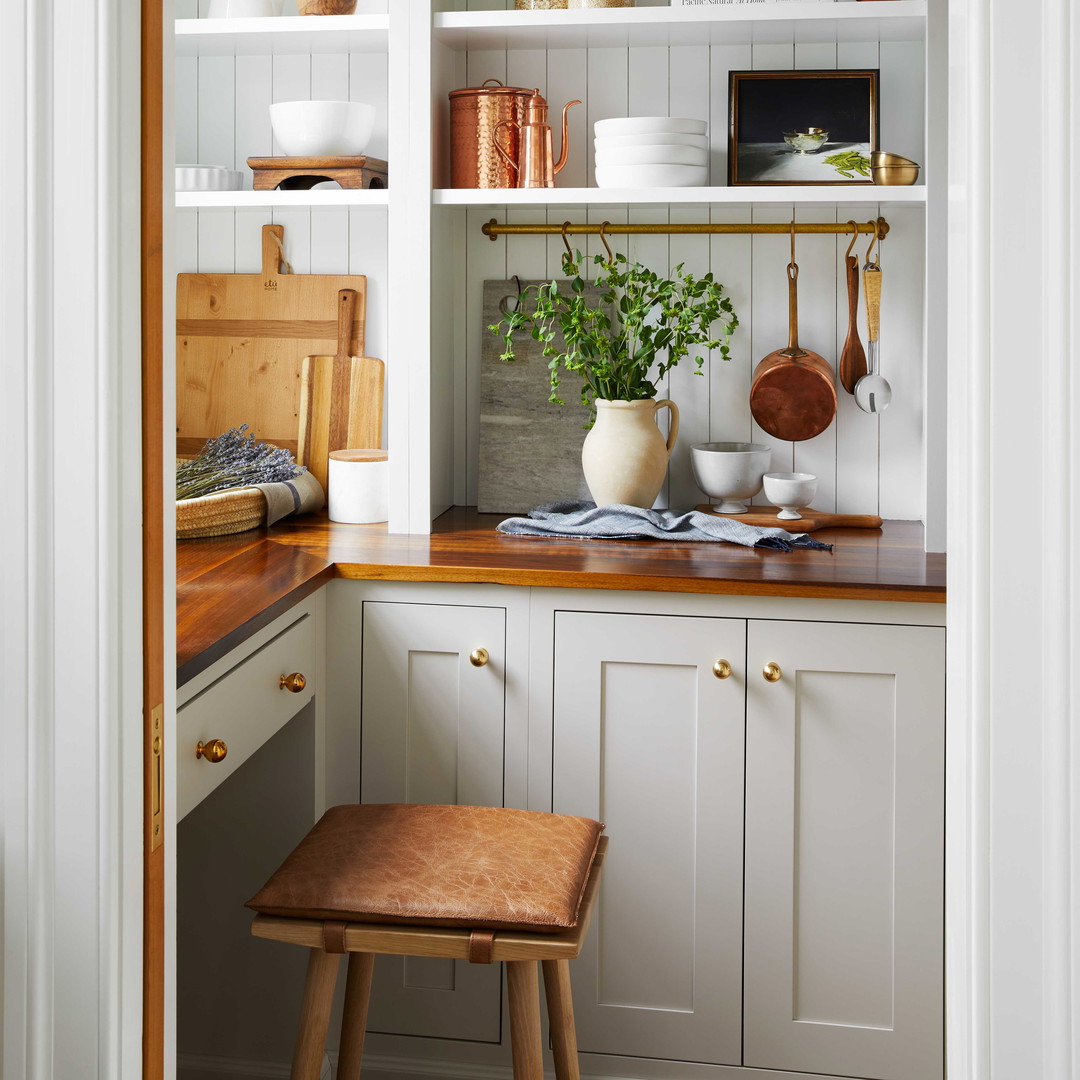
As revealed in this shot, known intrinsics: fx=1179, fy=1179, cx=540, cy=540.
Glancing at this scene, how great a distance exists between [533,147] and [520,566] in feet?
2.96

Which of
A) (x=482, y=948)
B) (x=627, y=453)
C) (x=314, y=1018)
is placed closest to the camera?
(x=482, y=948)

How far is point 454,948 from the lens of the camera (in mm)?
1416

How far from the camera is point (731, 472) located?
96.0 inches

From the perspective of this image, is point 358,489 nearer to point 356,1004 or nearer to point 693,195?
point 693,195

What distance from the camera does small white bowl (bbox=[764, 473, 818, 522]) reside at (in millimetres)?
2422

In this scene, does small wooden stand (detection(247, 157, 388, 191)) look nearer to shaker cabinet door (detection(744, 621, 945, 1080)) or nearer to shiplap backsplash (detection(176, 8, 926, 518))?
shiplap backsplash (detection(176, 8, 926, 518))

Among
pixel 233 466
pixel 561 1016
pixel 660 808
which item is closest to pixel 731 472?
pixel 660 808

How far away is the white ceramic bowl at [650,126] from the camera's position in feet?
7.42

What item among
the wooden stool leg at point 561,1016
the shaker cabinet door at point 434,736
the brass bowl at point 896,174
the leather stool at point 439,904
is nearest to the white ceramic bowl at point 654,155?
the brass bowl at point 896,174
